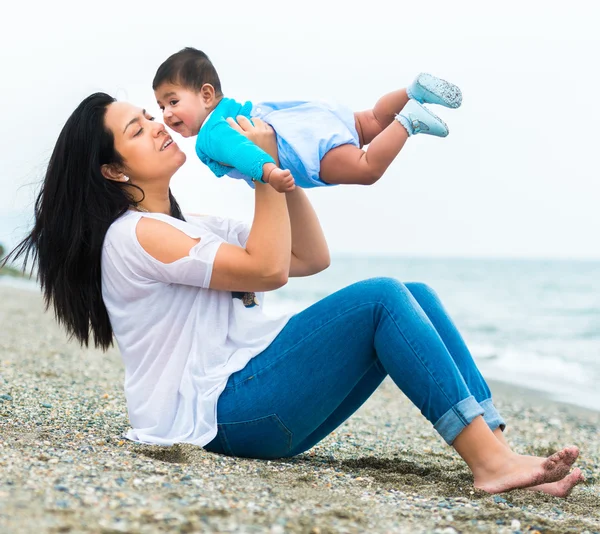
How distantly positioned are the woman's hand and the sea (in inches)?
236

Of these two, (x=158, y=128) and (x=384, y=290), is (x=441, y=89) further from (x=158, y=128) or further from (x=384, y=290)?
(x=158, y=128)

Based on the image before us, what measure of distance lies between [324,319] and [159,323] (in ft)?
2.29

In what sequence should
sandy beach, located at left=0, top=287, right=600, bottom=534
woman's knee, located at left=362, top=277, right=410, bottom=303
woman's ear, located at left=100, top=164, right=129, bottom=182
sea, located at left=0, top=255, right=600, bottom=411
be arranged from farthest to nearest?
sea, located at left=0, top=255, right=600, bottom=411, woman's ear, located at left=100, top=164, right=129, bottom=182, woman's knee, located at left=362, top=277, right=410, bottom=303, sandy beach, located at left=0, top=287, right=600, bottom=534

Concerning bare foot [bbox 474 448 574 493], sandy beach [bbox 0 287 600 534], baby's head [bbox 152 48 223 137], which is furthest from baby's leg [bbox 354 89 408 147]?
bare foot [bbox 474 448 574 493]

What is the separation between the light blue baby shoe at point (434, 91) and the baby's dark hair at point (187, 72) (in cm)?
106

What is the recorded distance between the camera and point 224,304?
9.86ft

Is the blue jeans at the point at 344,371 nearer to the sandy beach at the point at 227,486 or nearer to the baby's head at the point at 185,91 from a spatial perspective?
the sandy beach at the point at 227,486

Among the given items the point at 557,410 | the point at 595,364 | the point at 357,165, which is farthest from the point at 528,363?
the point at 357,165

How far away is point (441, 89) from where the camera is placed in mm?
3535

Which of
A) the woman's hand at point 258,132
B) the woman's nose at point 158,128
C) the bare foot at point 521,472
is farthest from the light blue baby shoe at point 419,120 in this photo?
the bare foot at point 521,472

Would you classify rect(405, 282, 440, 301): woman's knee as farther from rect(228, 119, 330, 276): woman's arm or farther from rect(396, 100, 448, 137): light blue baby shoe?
rect(396, 100, 448, 137): light blue baby shoe

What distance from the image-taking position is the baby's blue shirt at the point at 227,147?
112 inches

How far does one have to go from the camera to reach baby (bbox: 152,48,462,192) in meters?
3.42

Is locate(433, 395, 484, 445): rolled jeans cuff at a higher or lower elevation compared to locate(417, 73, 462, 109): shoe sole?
lower
